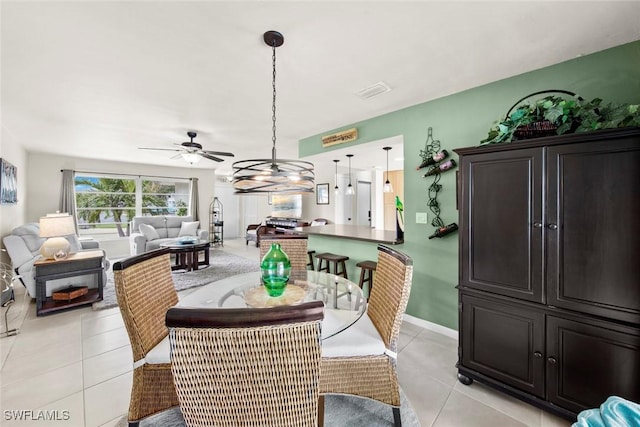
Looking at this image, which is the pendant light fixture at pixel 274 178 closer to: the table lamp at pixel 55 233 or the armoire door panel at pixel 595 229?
the armoire door panel at pixel 595 229

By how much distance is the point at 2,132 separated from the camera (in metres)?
3.78

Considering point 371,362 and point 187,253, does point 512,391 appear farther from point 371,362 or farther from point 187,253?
point 187,253

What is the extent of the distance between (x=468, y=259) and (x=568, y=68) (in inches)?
66.3

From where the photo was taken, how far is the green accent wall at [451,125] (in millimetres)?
1884

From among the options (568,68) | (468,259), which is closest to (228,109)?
(468,259)

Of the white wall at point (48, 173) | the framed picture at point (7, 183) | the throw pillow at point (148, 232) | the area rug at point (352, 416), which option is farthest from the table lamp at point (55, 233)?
the white wall at point (48, 173)

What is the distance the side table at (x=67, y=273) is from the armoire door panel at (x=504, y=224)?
173 inches

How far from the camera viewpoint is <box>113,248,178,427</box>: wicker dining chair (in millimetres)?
1344

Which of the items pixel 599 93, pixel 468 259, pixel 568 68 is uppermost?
pixel 568 68

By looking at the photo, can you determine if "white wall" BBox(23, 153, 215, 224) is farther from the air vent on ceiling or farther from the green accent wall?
the air vent on ceiling

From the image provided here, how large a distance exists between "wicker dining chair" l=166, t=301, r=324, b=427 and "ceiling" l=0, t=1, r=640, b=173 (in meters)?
1.65

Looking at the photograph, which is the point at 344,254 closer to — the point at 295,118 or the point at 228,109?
the point at 295,118

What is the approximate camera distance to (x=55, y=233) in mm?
3209

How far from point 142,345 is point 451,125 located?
304 centimetres
